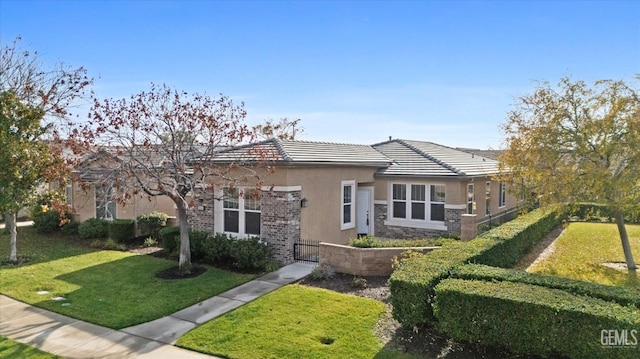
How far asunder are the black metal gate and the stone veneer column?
0.16m

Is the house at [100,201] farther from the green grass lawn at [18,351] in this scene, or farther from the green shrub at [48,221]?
the green grass lawn at [18,351]

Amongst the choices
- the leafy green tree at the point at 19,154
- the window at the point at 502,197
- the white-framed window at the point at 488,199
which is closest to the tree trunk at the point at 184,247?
the leafy green tree at the point at 19,154

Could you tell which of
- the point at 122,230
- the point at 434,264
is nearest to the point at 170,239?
the point at 122,230

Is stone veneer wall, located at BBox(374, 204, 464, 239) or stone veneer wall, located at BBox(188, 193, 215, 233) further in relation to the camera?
stone veneer wall, located at BBox(374, 204, 464, 239)

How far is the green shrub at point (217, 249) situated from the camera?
1376 centimetres

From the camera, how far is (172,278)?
12453 millimetres

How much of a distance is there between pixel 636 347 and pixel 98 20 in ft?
49.7

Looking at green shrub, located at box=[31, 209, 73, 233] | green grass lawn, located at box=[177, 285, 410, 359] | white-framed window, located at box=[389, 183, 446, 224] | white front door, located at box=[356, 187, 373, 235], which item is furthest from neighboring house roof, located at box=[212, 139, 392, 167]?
green shrub, located at box=[31, 209, 73, 233]

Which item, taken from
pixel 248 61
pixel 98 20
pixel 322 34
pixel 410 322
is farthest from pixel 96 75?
pixel 410 322

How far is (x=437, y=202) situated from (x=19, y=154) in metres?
16.1

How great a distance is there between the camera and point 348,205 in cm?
1708

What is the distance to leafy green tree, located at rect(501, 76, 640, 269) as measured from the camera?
36.2 feet

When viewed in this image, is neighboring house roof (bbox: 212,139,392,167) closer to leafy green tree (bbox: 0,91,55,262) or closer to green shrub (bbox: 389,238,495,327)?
green shrub (bbox: 389,238,495,327)

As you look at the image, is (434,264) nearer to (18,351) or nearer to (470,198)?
(18,351)
